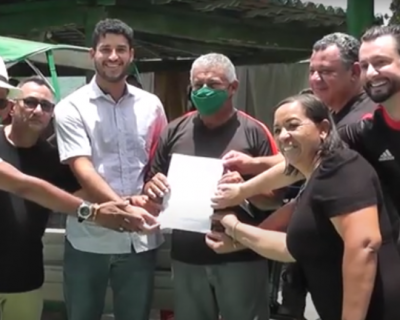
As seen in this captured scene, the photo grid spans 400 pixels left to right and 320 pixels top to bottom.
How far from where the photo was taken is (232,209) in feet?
12.1

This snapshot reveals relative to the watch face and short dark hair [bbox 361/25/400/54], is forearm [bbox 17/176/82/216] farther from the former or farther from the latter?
short dark hair [bbox 361/25/400/54]

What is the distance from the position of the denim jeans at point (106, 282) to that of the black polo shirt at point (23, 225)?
0.62 feet

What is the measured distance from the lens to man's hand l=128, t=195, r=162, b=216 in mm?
3770

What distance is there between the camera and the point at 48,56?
632 cm

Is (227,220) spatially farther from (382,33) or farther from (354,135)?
(382,33)

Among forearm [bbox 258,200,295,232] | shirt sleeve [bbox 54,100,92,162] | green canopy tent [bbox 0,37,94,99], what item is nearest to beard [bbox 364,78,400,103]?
forearm [bbox 258,200,295,232]

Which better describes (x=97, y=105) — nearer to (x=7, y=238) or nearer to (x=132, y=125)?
(x=132, y=125)

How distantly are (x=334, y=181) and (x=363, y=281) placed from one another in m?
0.36

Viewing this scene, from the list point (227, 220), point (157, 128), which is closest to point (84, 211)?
point (157, 128)

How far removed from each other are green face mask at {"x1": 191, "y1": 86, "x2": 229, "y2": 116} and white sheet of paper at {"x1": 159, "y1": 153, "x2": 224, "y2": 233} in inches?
10.3

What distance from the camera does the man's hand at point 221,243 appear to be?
139 inches

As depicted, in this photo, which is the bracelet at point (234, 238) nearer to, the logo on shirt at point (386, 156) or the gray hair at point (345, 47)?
the logo on shirt at point (386, 156)

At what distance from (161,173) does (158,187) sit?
0.60 ft

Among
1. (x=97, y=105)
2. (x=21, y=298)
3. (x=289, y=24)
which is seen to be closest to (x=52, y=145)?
(x=97, y=105)
